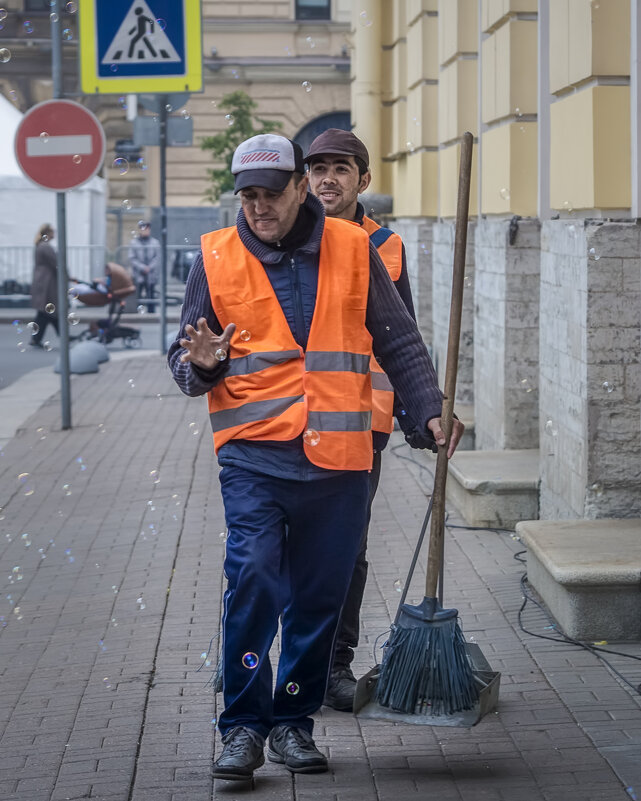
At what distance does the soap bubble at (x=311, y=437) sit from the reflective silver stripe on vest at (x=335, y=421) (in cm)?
2

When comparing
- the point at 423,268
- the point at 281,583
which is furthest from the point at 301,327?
the point at 423,268

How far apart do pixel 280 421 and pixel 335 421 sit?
16 cm

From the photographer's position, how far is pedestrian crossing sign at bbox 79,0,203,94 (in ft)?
38.4

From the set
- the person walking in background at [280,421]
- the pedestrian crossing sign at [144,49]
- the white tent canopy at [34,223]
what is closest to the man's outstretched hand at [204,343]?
the person walking in background at [280,421]

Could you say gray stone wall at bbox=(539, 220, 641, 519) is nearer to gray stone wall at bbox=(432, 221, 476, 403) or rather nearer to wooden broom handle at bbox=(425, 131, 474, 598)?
wooden broom handle at bbox=(425, 131, 474, 598)

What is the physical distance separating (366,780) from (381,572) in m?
2.54

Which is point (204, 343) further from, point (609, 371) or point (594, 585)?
point (609, 371)

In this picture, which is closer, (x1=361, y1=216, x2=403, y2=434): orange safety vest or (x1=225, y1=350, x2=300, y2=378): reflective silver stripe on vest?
(x1=225, y1=350, x2=300, y2=378): reflective silver stripe on vest

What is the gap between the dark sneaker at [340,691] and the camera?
4625mm

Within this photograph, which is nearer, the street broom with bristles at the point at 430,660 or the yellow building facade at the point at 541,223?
the street broom with bristles at the point at 430,660

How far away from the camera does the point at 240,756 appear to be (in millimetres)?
3930

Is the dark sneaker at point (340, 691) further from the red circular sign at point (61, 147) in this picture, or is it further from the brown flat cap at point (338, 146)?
the red circular sign at point (61, 147)

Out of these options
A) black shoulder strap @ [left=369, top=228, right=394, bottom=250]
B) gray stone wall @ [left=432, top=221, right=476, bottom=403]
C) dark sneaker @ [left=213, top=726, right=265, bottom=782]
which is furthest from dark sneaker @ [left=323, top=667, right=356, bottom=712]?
gray stone wall @ [left=432, top=221, right=476, bottom=403]

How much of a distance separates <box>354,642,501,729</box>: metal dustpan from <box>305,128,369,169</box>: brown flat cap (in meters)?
1.70
